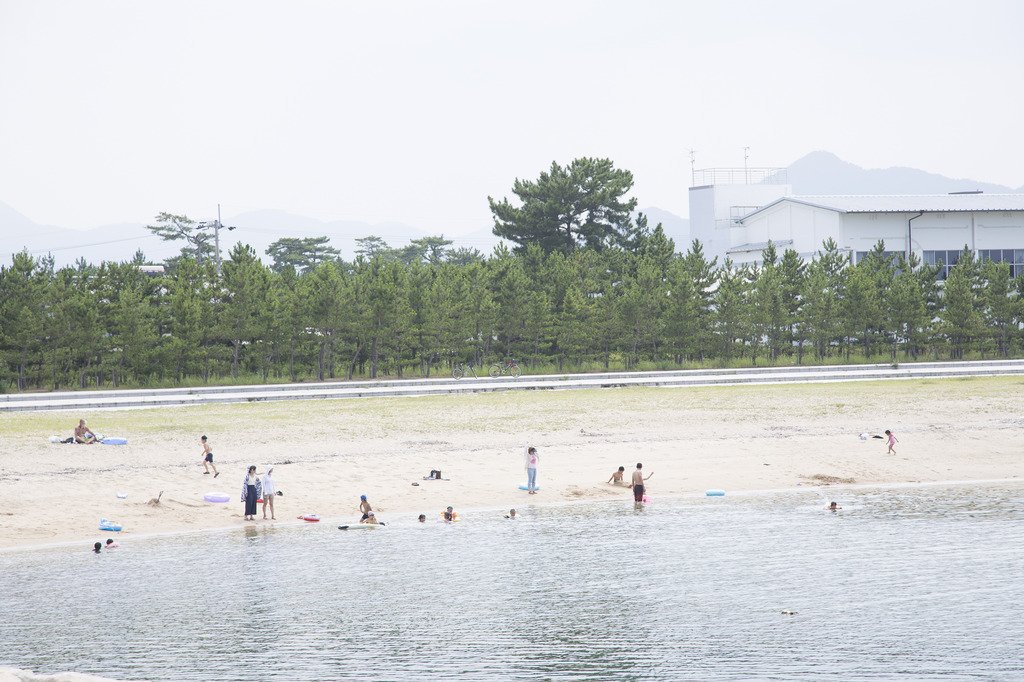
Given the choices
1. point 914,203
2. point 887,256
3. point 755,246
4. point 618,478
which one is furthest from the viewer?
point 755,246

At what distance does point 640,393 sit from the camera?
53.3 m

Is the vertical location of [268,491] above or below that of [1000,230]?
below

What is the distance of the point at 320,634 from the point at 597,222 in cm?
7713

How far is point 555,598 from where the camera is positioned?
2214 cm

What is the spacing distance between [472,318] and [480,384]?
11.8 metres

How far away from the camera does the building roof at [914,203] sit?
8406 centimetres

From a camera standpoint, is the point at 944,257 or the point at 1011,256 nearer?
the point at 944,257

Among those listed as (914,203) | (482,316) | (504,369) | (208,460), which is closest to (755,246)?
(914,203)

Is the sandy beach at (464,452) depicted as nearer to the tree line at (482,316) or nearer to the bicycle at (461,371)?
the bicycle at (461,371)

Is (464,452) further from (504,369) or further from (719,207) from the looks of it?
(719,207)

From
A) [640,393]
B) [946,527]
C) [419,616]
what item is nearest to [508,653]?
[419,616]

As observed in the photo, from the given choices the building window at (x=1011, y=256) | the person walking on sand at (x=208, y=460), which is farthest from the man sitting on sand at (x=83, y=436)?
the building window at (x=1011, y=256)

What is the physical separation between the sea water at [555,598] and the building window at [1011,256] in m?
61.6

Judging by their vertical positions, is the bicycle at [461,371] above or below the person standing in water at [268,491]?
above
